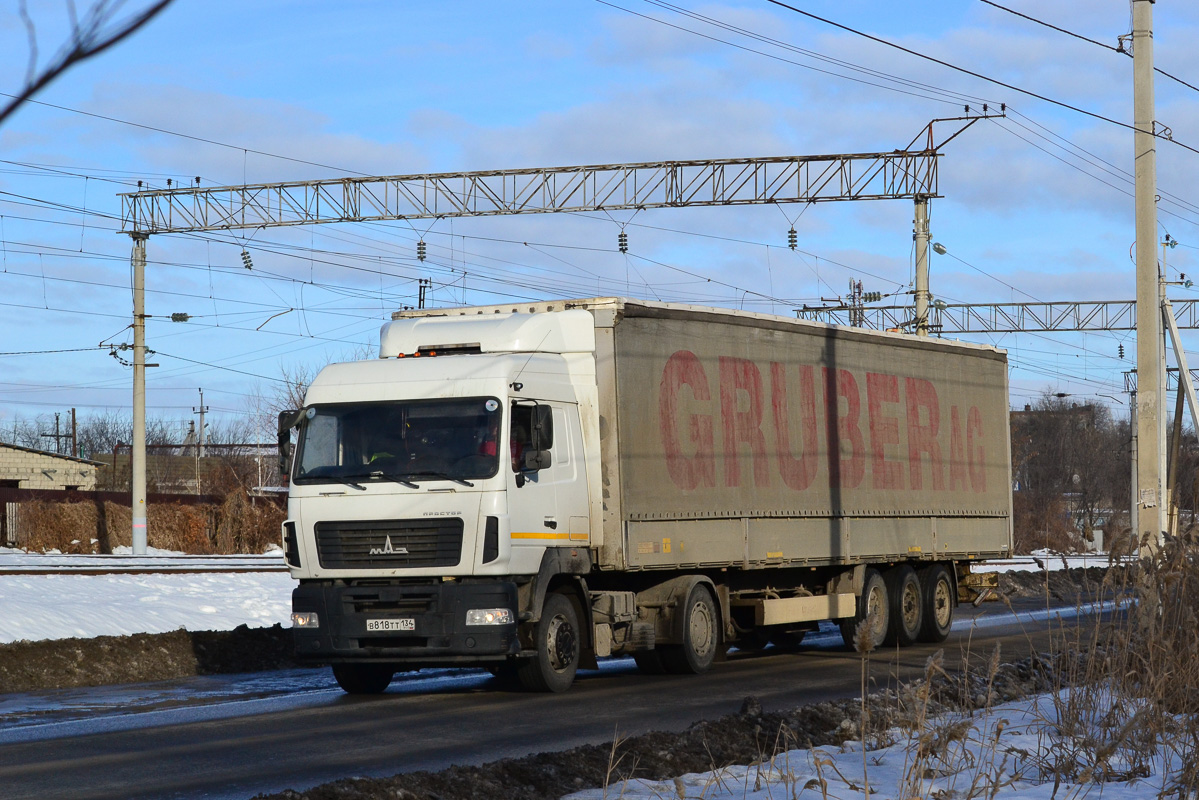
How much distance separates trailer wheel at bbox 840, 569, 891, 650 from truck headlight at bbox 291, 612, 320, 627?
729 centimetres

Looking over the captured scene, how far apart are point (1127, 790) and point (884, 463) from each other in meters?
10.9

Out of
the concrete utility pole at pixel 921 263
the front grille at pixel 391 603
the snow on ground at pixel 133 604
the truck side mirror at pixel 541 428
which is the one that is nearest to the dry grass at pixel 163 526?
the snow on ground at pixel 133 604

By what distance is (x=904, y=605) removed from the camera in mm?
18641

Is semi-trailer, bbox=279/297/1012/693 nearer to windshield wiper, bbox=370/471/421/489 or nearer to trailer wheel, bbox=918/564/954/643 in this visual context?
windshield wiper, bbox=370/471/421/489

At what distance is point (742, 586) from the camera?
1603cm

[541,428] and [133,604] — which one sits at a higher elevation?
[541,428]

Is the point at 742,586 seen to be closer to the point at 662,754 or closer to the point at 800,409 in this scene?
the point at 800,409

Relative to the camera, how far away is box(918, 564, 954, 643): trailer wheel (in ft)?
62.6

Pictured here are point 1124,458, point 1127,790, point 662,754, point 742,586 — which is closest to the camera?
point 1127,790

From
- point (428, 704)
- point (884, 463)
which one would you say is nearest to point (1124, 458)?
point (884, 463)

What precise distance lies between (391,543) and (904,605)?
864 cm

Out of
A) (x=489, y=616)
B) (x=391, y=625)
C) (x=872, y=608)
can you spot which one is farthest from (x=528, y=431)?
(x=872, y=608)

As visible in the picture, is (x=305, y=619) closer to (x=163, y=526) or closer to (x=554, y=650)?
(x=554, y=650)

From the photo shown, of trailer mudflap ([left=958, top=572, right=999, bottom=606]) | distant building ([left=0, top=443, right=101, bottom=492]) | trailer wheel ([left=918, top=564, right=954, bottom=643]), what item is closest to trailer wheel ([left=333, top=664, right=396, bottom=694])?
trailer wheel ([left=918, top=564, right=954, bottom=643])
